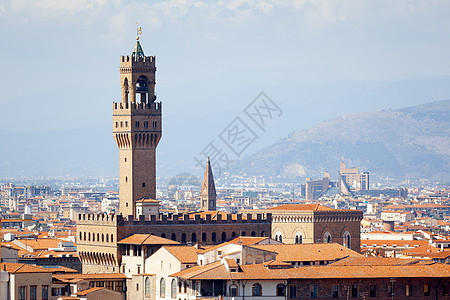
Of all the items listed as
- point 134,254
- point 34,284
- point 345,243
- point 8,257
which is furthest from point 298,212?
point 34,284

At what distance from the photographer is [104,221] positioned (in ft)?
282

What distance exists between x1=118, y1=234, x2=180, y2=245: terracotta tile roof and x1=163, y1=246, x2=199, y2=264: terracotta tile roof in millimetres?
2858

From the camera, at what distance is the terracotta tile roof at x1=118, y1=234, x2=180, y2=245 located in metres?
81.2

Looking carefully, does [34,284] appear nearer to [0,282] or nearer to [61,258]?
[0,282]

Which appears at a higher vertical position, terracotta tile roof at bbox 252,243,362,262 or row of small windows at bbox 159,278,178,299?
terracotta tile roof at bbox 252,243,362,262

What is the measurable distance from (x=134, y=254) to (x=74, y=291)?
1099cm

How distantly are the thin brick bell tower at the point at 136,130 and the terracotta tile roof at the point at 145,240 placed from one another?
17.9 ft

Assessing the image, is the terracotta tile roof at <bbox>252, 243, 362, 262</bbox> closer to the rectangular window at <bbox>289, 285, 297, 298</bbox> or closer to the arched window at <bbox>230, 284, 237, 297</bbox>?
the rectangular window at <bbox>289, 285, 297, 298</bbox>

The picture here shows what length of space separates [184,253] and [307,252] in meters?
7.18

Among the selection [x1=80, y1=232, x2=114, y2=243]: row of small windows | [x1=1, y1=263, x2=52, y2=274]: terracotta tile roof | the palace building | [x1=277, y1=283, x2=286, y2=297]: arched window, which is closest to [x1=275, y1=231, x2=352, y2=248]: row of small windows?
the palace building

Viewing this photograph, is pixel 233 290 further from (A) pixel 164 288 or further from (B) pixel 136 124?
(B) pixel 136 124

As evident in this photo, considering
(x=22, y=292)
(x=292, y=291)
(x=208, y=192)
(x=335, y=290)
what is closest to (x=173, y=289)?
(x=292, y=291)

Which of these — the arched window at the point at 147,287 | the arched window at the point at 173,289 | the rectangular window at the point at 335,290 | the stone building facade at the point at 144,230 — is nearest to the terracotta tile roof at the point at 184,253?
the arched window at the point at 173,289

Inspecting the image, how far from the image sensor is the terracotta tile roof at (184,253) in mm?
74812
